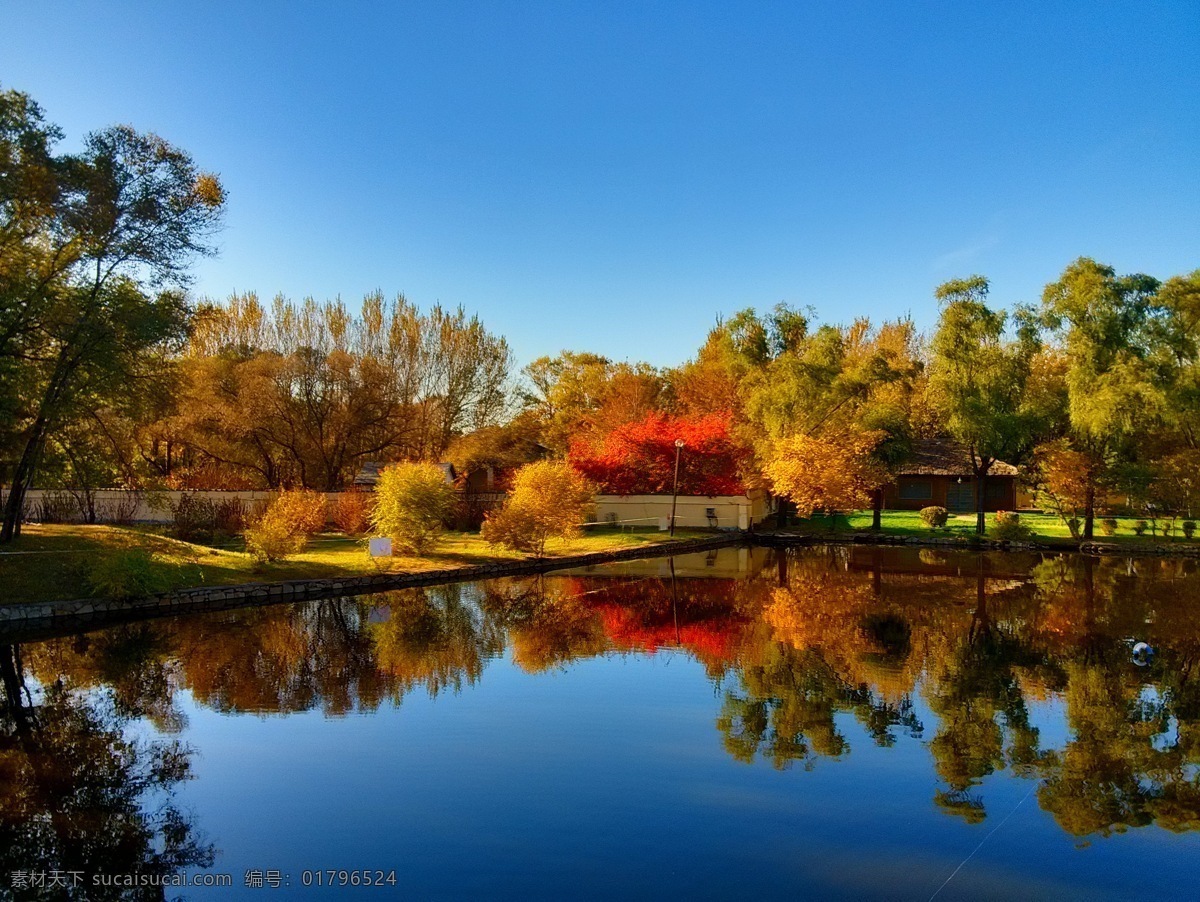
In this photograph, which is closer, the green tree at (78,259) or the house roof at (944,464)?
the green tree at (78,259)

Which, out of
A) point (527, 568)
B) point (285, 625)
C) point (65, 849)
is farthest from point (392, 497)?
point (65, 849)

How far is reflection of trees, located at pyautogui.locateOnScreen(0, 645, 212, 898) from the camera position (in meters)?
6.01

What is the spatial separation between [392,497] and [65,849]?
15.9m

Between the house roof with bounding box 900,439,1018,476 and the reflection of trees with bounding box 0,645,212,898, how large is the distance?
38.4m

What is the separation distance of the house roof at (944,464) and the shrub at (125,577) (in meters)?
35.3

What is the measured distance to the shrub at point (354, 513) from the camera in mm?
27797

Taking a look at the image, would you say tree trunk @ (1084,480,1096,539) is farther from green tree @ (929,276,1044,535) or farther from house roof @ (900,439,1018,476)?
house roof @ (900,439,1018,476)

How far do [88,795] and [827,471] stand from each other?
29.0 meters

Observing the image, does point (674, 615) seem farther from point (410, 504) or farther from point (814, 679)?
point (410, 504)

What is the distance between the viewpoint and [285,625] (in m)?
14.5

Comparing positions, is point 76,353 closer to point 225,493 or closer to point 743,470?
point 225,493

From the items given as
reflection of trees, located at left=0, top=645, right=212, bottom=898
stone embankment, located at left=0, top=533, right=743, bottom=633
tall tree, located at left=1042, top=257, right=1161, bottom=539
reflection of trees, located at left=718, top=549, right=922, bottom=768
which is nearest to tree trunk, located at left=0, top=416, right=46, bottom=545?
stone embankment, located at left=0, top=533, right=743, bottom=633

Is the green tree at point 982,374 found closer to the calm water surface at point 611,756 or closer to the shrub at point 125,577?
the calm water surface at point 611,756

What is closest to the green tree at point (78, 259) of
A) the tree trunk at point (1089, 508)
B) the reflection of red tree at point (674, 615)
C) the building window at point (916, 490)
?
the reflection of red tree at point (674, 615)
